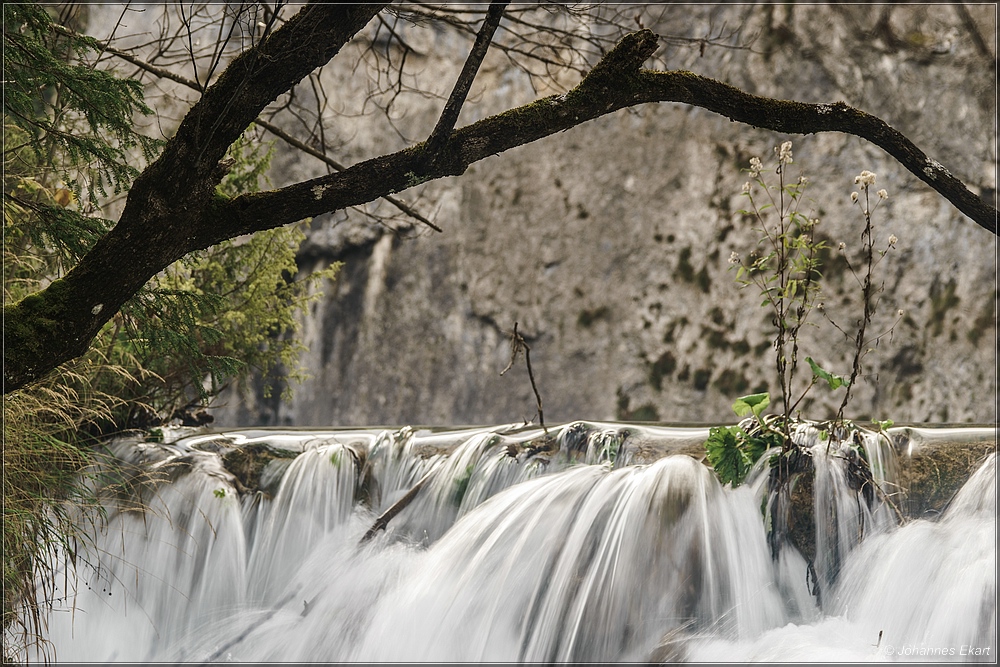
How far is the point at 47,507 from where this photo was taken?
3.15 metres

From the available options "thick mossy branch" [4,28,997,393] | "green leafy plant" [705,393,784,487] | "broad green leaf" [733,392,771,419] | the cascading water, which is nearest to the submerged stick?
the cascading water

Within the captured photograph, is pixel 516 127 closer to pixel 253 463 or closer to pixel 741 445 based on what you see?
pixel 741 445

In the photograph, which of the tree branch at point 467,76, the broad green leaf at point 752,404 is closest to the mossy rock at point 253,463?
the broad green leaf at point 752,404

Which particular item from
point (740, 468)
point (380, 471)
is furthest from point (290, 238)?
point (740, 468)

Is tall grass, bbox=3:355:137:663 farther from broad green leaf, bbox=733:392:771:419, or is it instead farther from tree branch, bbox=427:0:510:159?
broad green leaf, bbox=733:392:771:419

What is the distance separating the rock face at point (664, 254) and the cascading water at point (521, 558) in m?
2.56

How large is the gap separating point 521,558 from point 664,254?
526 cm

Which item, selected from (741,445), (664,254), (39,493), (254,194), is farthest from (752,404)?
(664,254)

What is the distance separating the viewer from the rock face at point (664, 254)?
7000mm

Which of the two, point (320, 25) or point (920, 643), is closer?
point (320, 25)

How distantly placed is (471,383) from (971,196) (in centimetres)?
638

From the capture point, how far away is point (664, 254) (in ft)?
26.4

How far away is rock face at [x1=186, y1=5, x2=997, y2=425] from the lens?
23.0 feet

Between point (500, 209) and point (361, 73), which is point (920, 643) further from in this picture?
point (361, 73)
